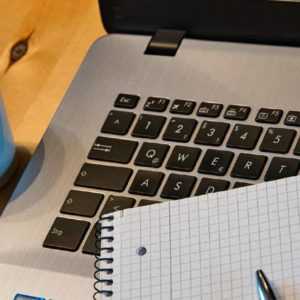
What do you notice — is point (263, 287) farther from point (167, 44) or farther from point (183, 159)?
point (167, 44)

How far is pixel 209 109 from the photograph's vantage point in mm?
528

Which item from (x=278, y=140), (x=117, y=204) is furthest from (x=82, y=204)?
(x=278, y=140)

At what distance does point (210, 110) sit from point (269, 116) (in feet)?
0.13

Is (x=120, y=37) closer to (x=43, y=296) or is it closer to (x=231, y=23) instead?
(x=231, y=23)

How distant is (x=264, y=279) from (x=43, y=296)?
14cm

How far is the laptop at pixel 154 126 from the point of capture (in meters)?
0.49

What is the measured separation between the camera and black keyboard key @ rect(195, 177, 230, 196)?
482mm

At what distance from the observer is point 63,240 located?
0.48m

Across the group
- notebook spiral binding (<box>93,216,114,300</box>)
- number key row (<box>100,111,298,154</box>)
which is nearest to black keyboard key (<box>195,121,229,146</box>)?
number key row (<box>100,111,298,154</box>)

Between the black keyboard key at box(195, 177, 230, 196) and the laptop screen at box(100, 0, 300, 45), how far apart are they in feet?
0.42

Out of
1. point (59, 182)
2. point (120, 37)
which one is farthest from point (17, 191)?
point (120, 37)

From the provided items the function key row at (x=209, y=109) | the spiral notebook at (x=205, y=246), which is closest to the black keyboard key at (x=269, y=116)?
the function key row at (x=209, y=109)

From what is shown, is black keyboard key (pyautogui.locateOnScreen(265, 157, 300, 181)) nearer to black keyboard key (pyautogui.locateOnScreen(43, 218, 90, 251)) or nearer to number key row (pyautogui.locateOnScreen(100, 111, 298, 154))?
number key row (pyautogui.locateOnScreen(100, 111, 298, 154))

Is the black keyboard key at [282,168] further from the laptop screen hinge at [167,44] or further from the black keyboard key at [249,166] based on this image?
the laptop screen hinge at [167,44]
